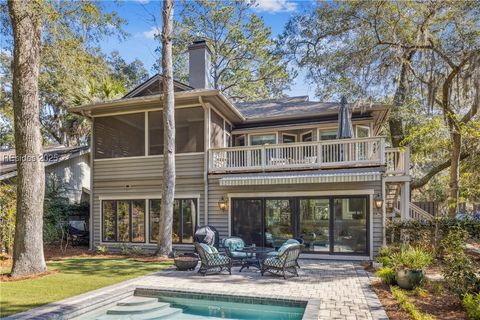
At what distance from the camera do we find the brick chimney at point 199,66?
15.5 meters

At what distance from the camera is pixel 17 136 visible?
352 inches

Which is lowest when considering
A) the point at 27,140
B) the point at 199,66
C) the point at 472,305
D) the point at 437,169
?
the point at 472,305

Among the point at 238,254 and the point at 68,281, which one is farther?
the point at 238,254

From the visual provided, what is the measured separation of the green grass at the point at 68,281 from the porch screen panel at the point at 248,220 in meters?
3.27

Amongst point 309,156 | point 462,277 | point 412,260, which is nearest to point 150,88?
point 309,156

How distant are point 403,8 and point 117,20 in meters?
10.0

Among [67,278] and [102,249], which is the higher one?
[67,278]

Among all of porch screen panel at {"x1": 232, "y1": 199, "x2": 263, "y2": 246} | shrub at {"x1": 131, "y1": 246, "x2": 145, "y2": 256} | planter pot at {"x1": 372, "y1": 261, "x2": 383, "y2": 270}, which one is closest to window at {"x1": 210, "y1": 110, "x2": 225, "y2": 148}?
porch screen panel at {"x1": 232, "y1": 199, "x2": 263, "y2": 246}

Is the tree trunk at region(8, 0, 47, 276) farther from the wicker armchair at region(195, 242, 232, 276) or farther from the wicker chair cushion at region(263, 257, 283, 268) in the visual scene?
the wicker chair cushion at region(263, 257, 283, 268)

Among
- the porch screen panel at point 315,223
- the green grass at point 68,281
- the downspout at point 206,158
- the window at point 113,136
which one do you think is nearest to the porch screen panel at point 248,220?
the downspout at point 206,158

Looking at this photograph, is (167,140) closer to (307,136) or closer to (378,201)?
(307,136)

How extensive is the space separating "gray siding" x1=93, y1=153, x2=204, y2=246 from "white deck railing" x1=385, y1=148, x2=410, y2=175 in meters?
7.00

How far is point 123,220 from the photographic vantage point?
14.2 meters

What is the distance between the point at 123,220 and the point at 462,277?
39.6 feet
